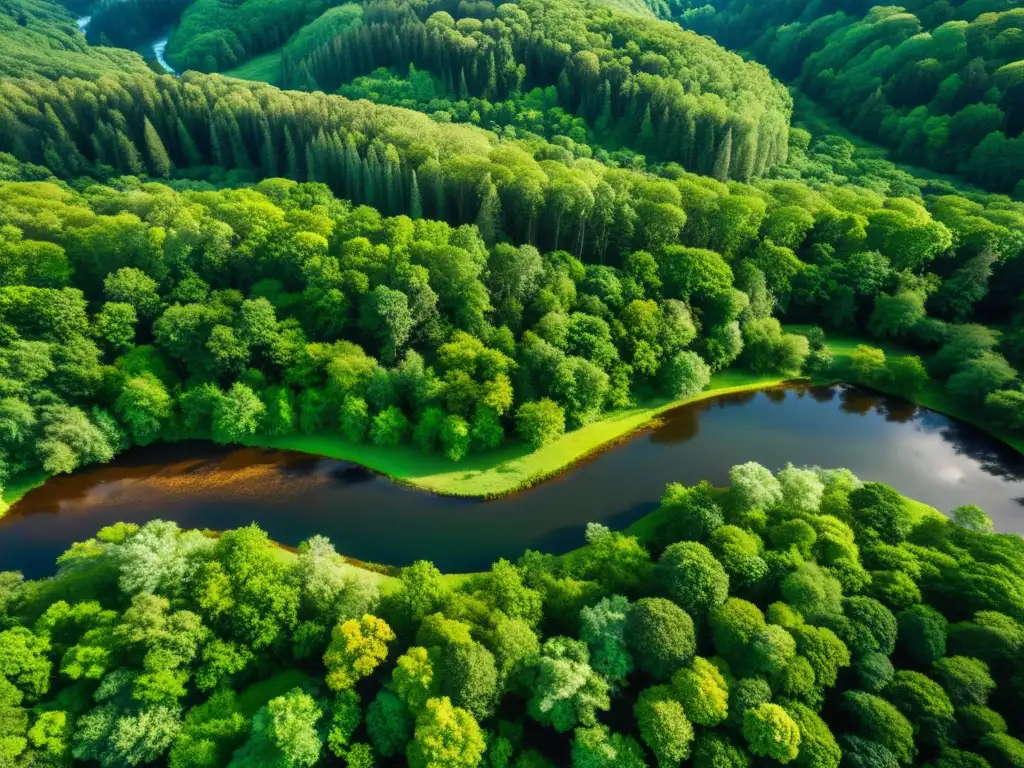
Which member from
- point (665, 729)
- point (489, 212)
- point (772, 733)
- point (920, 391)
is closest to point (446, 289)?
point (489, 212)

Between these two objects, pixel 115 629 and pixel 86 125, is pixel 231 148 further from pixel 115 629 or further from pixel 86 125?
pixel 115 629

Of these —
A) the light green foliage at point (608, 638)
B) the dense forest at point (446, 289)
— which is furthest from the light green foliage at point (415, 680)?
the dense forest at point (446, 289)

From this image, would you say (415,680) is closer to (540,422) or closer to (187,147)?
(540,422)

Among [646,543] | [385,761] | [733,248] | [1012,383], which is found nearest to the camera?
[385,761]

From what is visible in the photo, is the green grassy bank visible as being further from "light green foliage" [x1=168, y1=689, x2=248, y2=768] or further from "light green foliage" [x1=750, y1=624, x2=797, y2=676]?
"light green foliage" [x1=750, y1=624, x2=797, y2=676]

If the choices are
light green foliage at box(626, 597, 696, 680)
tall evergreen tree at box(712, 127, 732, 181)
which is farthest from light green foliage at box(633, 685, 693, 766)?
tall evergreen tree at box(712, 127, 732, 181)

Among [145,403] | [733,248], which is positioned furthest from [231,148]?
[733,248]
